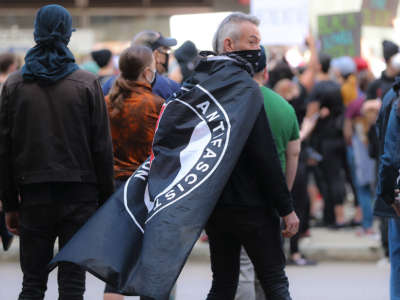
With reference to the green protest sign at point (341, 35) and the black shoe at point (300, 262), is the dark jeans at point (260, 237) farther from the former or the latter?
the green protest sign at point (341, 35)

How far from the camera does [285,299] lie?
420 centimetres

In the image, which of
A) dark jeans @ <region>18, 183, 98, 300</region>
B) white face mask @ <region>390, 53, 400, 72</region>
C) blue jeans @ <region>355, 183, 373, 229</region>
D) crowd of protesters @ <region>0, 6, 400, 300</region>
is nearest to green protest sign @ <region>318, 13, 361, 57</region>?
blue jeans @ <region>355, 183, 373, 229</region>

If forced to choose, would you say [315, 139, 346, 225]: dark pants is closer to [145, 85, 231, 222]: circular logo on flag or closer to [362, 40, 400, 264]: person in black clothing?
[362, 40, 400, 264]: person in black clothing

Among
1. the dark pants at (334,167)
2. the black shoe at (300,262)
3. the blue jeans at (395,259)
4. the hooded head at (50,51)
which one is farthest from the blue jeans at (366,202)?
the hooded head at (50,51)

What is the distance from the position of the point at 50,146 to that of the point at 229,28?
3.67 ft

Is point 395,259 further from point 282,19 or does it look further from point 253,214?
point 282,19

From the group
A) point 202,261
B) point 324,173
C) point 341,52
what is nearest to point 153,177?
point 202,261

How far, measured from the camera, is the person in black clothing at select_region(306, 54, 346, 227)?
1008 cm

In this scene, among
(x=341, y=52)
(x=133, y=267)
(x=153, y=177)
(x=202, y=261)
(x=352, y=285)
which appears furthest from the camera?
(x=341, y=52)

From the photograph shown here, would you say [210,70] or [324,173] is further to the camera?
[324,173]

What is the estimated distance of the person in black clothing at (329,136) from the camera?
1008cm

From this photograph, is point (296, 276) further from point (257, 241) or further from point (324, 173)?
point (257, 241)

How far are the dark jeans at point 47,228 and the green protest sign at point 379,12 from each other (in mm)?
8480

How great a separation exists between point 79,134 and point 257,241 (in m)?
1.14
